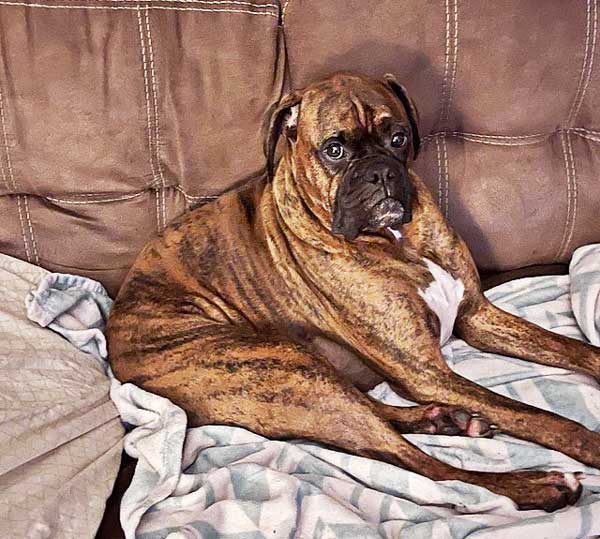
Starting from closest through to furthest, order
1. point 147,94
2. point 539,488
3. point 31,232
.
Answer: point 539,488 → point 147,94 → point 31,232

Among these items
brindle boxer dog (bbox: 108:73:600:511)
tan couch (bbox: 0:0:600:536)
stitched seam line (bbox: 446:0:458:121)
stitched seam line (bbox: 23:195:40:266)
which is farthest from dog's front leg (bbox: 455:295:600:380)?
stitched seam line (bbox: 23:195:40:266)

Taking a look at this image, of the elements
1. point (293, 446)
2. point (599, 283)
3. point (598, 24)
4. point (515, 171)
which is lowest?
point (293, 446)

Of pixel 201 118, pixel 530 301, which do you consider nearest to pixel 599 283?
pixel 530 301

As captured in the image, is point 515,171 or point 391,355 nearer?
point 391,355

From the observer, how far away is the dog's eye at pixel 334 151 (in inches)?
67.9

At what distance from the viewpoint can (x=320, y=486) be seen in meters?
1.59

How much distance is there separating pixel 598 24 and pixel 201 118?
36.7 inches

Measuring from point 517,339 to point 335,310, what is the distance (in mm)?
432

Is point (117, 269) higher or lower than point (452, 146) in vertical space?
lower

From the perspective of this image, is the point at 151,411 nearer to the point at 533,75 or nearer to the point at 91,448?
the point at 91,448

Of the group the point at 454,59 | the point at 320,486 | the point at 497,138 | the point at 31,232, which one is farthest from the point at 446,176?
the point at 31,232

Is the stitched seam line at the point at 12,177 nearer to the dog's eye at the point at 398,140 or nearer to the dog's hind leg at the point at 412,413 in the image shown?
the dog's hind leg at the point at 412,413

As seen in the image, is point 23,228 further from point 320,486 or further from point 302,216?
point 320,486

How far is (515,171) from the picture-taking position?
6.70 feet
